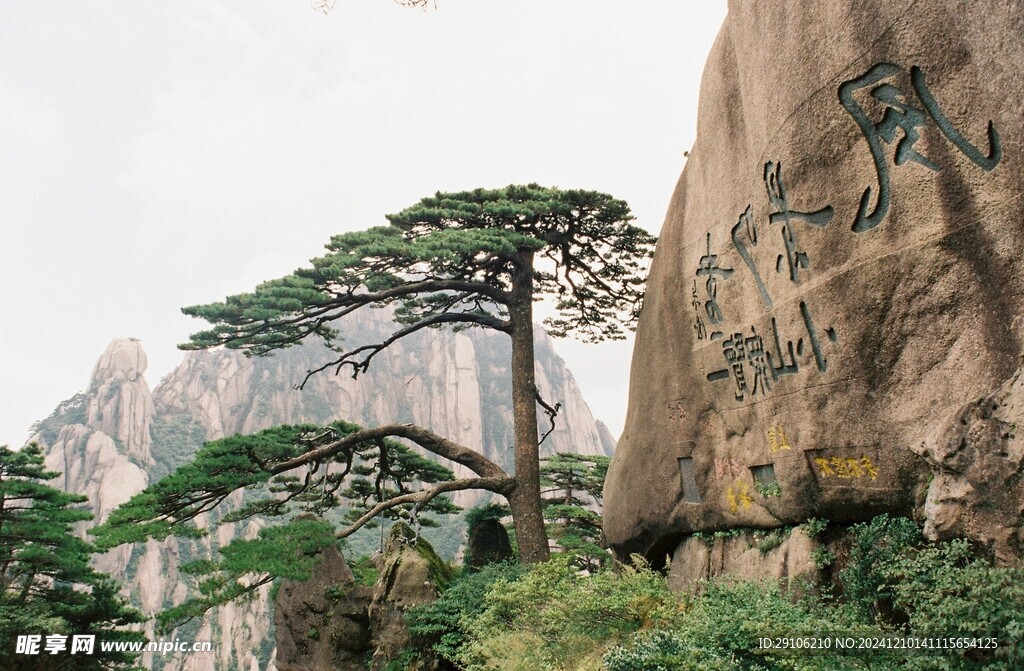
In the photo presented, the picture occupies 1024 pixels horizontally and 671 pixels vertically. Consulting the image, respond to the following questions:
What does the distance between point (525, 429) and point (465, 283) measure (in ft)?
8.37

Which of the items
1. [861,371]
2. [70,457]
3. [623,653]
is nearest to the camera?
[623,653]

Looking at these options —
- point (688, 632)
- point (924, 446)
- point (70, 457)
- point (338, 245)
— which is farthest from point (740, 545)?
point (70, 457)

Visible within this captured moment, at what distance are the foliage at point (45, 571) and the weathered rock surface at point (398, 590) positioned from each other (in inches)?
155

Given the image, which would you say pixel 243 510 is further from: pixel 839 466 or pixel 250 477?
pixel 839 466

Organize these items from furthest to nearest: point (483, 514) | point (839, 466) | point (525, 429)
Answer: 1. point (483, 514)
2. point (525, 429)
3. point (839, 466)

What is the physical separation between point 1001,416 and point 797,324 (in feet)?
5.26

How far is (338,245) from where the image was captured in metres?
9.76

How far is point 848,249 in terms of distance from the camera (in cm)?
411

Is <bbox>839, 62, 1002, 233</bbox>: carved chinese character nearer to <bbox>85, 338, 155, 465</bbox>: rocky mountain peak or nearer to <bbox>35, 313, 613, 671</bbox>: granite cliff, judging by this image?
<bbox>35, 313, 613, 671</bbox>: granite cliff

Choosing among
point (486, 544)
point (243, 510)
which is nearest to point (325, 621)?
point (243, 510)

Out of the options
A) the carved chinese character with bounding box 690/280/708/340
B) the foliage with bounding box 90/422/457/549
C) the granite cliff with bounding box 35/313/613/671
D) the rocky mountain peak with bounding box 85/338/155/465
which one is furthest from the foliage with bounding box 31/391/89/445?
the carved chinese character with bounding box 690/280/708/340

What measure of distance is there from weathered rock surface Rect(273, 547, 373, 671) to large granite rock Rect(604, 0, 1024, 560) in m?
5.41

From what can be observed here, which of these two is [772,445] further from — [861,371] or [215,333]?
[215,333]

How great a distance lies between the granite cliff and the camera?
3500 centimetres
